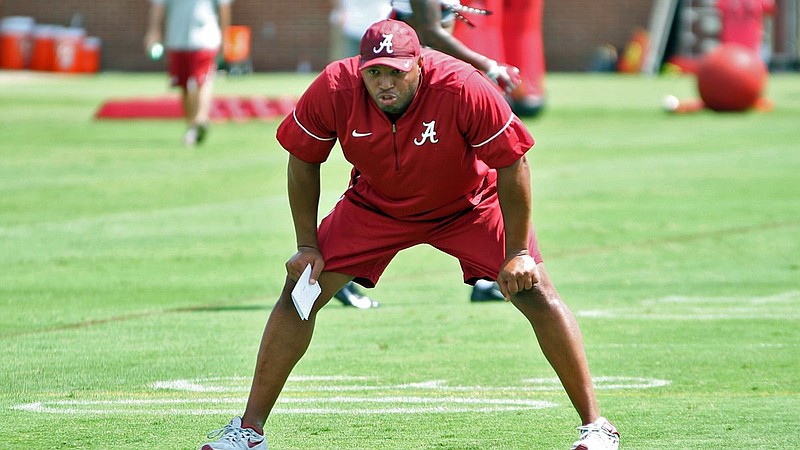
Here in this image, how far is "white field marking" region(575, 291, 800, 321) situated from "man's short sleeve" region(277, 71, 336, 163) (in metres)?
3.44

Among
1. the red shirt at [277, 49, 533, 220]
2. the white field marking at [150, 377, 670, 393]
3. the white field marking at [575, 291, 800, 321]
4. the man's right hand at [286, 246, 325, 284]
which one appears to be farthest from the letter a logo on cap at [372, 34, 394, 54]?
the white field marking at [575, 291, 800, 321]

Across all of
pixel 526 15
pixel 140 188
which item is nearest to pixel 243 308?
pixel 140 188

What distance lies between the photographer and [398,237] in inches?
233

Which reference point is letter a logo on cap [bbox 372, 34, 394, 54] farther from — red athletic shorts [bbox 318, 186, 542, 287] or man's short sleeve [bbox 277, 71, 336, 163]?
red athletic shorts [bbox 318, 186, 542, 287]

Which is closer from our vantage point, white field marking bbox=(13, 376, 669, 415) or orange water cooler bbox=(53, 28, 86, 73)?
white field marking bbox=(13, 376, 669, 415)

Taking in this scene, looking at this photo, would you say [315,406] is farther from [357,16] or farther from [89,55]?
[89,55]

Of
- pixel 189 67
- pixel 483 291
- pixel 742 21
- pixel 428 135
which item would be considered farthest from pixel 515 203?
pixel 742 21

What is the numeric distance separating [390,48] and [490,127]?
18.3 inches

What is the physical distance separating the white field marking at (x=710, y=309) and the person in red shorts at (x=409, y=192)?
119 inches

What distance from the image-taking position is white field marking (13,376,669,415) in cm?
645

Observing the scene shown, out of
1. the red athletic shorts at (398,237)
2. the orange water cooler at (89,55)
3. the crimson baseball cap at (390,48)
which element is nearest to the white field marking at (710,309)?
the red athletic shorts at (398,237)

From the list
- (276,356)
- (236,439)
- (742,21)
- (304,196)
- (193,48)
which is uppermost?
(304,196)

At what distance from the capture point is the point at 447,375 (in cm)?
718

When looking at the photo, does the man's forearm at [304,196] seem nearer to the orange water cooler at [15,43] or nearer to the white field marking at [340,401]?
the white field marking at [340,401]
